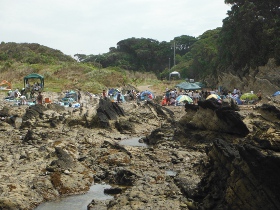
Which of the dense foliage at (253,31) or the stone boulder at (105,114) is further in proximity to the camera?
the dense foliage at (253,31)

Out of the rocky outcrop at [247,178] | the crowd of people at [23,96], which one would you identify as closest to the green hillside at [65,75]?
the crowd of people at [23,96]

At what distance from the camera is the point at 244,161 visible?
10484mm

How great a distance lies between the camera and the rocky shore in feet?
34.5

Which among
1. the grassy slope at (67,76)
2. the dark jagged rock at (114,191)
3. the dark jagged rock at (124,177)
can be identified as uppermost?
the grassy slope at (67,76)

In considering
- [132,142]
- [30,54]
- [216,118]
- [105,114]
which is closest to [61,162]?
[216,118]

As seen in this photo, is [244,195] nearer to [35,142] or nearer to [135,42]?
[35,142]

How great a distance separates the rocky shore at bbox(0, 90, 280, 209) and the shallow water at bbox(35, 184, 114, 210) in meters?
0.30

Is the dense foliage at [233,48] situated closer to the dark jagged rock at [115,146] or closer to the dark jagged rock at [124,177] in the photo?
the dark jagged rock at [115,146]

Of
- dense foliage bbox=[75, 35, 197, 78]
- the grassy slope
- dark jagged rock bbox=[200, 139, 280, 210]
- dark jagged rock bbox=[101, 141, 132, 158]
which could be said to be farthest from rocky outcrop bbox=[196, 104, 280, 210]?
dense foliage bbox=[75, 35, 197, 78]

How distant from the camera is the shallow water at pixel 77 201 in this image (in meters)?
13.4

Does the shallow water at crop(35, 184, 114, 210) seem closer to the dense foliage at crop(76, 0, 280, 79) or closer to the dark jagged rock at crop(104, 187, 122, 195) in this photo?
the dark jagged rock at crop(104, 187, 122, 195)

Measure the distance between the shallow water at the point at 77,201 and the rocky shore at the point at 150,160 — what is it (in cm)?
30

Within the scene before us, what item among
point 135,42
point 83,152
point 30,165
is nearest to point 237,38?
point 83,152

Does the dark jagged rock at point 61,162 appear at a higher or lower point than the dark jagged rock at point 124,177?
higher
